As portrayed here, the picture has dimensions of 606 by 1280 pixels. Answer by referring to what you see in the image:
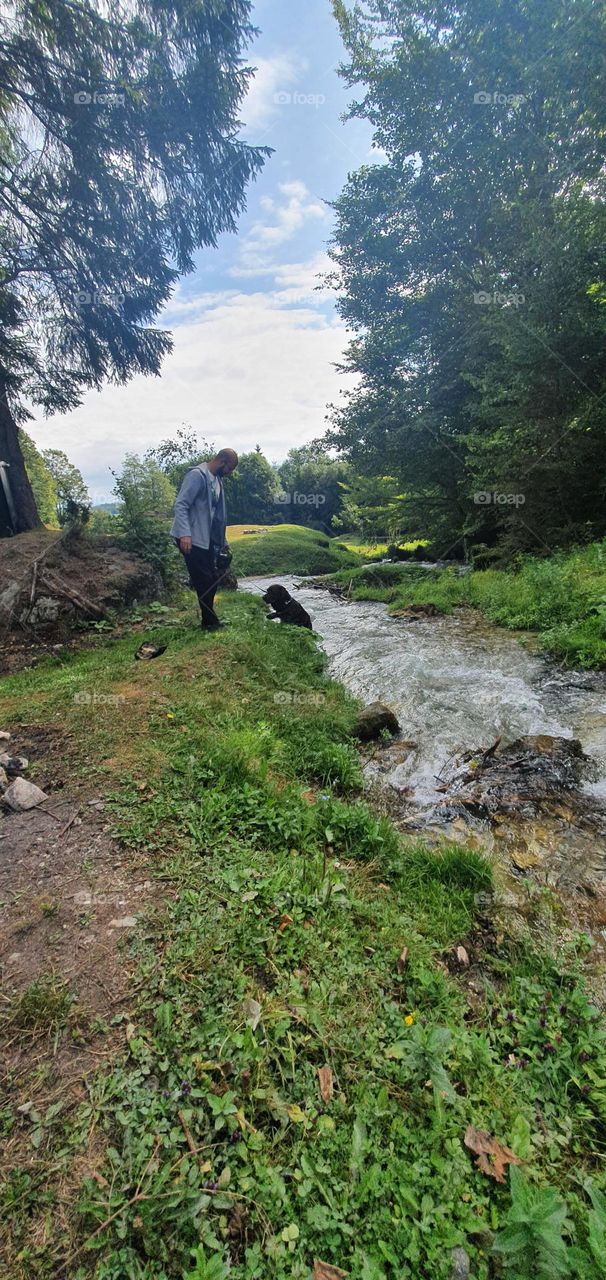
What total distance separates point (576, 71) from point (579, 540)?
14661 mm

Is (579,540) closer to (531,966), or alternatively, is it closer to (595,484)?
(595,484)

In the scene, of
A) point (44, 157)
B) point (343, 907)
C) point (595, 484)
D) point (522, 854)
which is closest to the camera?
point (343, 907)

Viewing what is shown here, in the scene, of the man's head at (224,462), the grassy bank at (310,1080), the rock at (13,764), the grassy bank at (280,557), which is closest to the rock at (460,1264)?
the grassy bank at (310,1080)

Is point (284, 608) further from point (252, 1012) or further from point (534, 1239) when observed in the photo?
point (534, 1239)

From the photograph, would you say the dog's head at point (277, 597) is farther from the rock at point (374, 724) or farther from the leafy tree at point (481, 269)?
the leafy tree at point (481, 269)

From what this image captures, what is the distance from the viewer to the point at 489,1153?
1.63 meters

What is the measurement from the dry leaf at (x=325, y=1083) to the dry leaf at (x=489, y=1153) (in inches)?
19.8

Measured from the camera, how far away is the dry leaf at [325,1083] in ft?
5.76

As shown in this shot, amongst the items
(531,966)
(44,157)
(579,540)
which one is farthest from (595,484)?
(44,157)

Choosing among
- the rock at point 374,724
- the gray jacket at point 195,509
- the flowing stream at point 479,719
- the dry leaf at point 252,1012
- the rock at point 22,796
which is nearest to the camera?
the dry leaf at point 252,1012

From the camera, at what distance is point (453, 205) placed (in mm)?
18219

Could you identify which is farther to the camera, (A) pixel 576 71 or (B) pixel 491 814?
(A) pixel 576 71

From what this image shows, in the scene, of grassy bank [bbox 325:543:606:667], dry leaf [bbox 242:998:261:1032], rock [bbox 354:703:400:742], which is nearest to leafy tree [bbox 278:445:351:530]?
grassy bank [bbox 325:543:606:667]

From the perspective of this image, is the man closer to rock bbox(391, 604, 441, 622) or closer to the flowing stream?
the flowing stream
